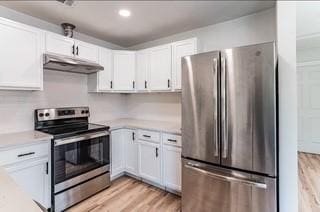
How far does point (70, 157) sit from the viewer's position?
1924mm

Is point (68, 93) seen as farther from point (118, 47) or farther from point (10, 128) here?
point (118, 47)

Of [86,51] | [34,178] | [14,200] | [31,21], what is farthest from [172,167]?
[31,21]

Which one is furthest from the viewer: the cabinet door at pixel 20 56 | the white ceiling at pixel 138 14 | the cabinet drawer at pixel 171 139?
the cabinet drawer at pixel 171 139

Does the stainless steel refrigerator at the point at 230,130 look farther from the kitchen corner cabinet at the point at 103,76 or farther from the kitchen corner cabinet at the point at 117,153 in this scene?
the kitchen corner cabinet at the point at 103,76

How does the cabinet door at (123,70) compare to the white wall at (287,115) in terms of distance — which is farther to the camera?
the cabinet door at (123,70)

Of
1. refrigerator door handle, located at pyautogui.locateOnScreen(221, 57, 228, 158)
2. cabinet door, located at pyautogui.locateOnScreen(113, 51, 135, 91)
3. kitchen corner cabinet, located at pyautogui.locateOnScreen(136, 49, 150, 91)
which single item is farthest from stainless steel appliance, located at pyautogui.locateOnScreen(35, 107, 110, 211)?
refrigerator door handle, located at pyautogui.locateOnScreen(221, 57, 228, 158)

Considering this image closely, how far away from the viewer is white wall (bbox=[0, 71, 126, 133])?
76.2 inches

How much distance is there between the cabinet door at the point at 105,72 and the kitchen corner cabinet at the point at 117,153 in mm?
669

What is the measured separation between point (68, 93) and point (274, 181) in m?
2.47

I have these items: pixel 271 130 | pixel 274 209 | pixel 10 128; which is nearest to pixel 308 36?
pixel 271 130

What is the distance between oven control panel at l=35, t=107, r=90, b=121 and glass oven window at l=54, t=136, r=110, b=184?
522 mm

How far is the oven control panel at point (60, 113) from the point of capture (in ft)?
6.89

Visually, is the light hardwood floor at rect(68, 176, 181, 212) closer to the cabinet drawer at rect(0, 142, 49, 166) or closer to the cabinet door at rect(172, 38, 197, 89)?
the cabinet drawer at rect(0, 142, 49, 166)

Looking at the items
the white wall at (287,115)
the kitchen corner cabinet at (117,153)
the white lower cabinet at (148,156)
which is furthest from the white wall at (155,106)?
the white wall at (287,115)
